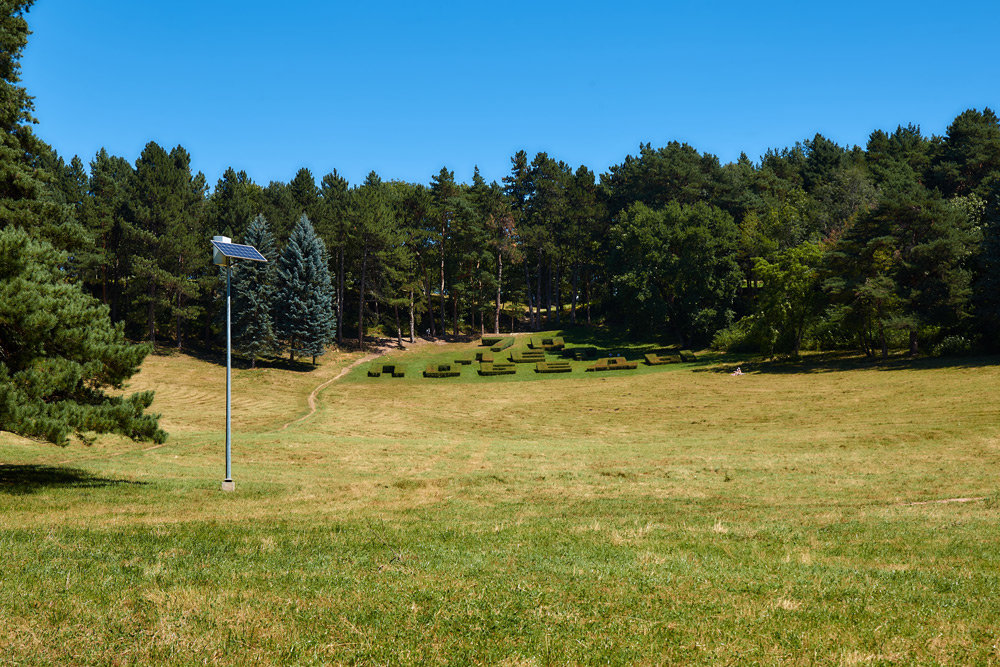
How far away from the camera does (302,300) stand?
62500 millimetres

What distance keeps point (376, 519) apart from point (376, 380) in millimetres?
46578

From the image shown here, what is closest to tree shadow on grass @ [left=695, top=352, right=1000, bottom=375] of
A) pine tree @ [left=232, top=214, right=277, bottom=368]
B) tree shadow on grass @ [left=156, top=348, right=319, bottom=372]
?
tree shadow on grass @ [left=156, top=348, right=319, bottom=372]

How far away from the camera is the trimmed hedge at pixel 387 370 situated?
199ft

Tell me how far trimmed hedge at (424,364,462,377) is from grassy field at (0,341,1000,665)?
98.3 feet

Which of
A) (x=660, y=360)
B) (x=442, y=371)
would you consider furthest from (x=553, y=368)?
(x=442, y=371)

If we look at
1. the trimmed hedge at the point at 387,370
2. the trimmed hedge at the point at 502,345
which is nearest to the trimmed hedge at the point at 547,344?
the trimmed hedge at the point at 502,345

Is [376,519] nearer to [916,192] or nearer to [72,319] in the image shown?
[72,319]

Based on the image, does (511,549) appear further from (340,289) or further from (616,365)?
(340,289)

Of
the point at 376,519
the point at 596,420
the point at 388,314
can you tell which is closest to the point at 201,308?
the point at 388,314

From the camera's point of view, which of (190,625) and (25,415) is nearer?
(190,625)

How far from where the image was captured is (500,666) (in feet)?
19.8

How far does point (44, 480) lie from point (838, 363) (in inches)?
2166

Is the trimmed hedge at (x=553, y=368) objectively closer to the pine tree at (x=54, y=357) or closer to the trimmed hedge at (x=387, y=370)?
the trimmed hedge at (x=387, y=370)

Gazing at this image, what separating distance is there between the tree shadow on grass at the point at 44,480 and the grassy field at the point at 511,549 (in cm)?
12
